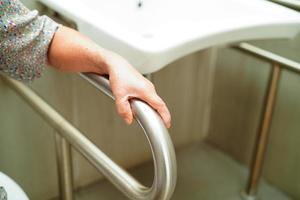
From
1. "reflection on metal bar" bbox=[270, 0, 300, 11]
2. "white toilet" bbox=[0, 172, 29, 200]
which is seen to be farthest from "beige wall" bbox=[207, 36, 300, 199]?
"white toilet" bbox=[0, 172, 29, 200]

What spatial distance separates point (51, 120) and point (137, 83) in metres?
0.27

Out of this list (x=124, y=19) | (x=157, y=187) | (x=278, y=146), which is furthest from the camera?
(x=278, y=146)

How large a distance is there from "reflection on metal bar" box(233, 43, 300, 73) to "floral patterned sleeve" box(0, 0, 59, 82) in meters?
0.79

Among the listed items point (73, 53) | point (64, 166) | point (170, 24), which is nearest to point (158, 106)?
point (73, 53)

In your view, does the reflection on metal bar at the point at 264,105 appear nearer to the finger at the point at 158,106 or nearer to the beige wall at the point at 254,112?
the beige wall at the point at 254,112

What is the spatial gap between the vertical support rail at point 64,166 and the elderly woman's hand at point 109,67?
171 millimetres

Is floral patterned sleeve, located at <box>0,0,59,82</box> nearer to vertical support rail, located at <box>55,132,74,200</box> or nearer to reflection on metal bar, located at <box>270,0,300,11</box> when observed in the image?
vertical support rail, located at <box>55,132,74,200</box>

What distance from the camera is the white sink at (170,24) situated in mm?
809

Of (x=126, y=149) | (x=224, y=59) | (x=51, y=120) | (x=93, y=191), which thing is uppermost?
(x=51, y=120)

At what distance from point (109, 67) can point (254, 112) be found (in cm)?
105

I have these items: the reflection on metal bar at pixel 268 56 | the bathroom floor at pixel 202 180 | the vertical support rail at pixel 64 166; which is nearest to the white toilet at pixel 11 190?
the vertical support rail at pixel 64 166

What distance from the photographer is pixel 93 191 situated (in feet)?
4.95

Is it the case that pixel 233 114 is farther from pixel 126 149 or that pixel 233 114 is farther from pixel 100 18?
pixel 100 18

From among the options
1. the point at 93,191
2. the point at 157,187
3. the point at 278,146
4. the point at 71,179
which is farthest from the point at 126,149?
the point at 157,187
